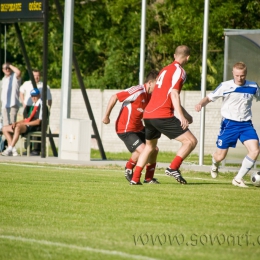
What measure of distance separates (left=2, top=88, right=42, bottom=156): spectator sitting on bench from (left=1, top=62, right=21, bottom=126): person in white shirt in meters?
0.80

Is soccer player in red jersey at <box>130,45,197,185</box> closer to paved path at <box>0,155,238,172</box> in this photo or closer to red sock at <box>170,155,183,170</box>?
red sock at <box>170,155,183,170</box>

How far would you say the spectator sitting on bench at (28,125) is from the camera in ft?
69.2

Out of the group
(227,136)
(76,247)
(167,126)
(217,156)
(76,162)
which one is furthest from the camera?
(76,162)

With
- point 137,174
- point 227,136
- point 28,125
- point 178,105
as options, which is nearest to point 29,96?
point 28,125

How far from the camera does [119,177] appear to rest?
14.9 metres

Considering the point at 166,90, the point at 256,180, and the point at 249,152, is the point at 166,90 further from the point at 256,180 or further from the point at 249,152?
the point at 256,180

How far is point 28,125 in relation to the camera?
69.9 feet

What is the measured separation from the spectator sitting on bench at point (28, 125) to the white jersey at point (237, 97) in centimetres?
851

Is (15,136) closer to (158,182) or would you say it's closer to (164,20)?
(158,182)

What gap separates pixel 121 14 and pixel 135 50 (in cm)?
147

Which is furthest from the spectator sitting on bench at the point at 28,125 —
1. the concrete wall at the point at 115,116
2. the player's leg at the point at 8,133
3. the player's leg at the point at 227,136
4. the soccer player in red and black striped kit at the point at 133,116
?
the player's leg at the point at 227,136

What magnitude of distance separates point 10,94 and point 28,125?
1317 mm

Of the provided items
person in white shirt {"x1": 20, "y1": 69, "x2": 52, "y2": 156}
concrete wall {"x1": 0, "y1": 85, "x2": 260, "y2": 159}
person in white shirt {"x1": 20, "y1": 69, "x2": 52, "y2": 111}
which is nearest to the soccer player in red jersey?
person in white shirt {"x1": 20, "y1": 69, "x2": 52, "y2": 156}

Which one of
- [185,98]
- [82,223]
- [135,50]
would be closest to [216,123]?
[185,98]
